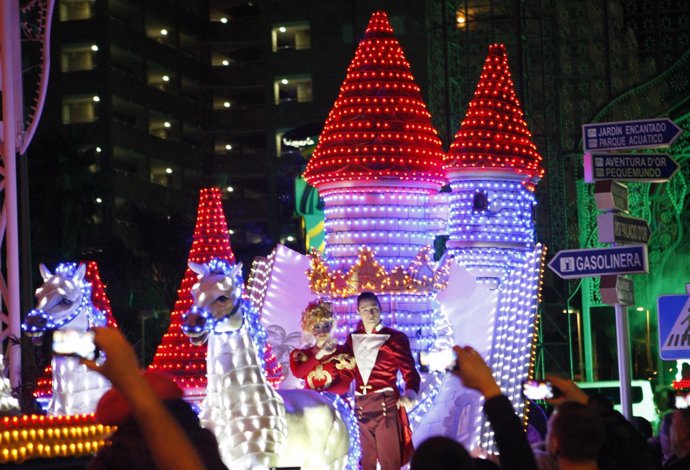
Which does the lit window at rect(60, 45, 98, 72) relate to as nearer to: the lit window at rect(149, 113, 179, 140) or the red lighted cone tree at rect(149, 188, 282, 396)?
the lit window at rect(149, 113, 179, 140)

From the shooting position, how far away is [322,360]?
40.1 ft

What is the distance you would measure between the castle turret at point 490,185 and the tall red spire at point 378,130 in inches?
18.3

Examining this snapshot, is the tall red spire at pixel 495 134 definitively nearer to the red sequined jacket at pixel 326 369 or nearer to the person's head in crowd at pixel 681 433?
the red sequined jacket at pixel 326 369

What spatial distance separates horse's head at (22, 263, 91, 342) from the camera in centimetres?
1186

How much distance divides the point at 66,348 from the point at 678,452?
6110mm

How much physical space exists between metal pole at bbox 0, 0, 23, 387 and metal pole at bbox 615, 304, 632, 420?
24.7 ft

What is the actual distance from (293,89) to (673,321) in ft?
182

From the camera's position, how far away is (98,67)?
6209cm

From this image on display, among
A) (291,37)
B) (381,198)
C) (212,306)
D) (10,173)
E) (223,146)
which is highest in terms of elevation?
(291,37)

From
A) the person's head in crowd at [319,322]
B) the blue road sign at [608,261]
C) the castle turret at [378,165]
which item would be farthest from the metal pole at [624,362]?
the castle turret at [378,165]

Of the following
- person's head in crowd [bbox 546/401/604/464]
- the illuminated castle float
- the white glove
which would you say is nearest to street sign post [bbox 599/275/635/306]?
the white glove

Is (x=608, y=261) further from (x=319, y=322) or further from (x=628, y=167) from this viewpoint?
(x=319, y=322)

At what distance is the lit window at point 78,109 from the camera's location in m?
62.0

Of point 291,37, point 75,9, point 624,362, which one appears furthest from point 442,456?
point 291,37
